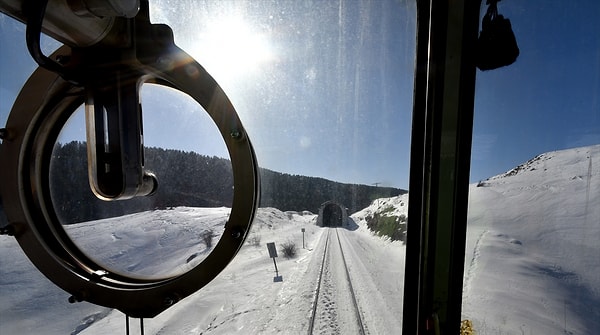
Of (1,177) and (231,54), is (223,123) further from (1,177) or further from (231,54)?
(1,177)

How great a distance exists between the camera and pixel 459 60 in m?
0.75


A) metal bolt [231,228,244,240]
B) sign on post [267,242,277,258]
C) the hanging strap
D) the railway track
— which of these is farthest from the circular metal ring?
the hanging strap

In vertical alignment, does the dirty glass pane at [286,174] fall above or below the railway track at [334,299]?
above

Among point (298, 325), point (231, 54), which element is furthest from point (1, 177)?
point (298, 325)

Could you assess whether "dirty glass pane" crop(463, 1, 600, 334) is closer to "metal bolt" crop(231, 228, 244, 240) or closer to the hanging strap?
the hanging strap

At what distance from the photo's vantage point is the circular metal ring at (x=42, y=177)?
62 centimetres

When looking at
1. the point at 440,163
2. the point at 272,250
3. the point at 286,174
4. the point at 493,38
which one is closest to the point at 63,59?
the point at 286,174

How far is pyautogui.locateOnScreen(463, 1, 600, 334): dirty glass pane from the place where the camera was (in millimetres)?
762

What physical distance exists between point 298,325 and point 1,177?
2.90ft

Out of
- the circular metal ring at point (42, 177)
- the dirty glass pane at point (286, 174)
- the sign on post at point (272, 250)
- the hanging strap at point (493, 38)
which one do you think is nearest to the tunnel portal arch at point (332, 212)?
the dirty glass pane at point (286, 174)

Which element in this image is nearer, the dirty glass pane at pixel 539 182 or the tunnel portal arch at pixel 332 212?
the dirty glass pane at pixel 539 182

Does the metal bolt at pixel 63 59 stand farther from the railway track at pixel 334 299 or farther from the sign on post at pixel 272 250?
the railway track at pixel 334 299

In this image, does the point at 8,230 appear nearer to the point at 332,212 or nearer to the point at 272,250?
the point at 272,250

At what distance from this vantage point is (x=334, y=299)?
3.30 ft
